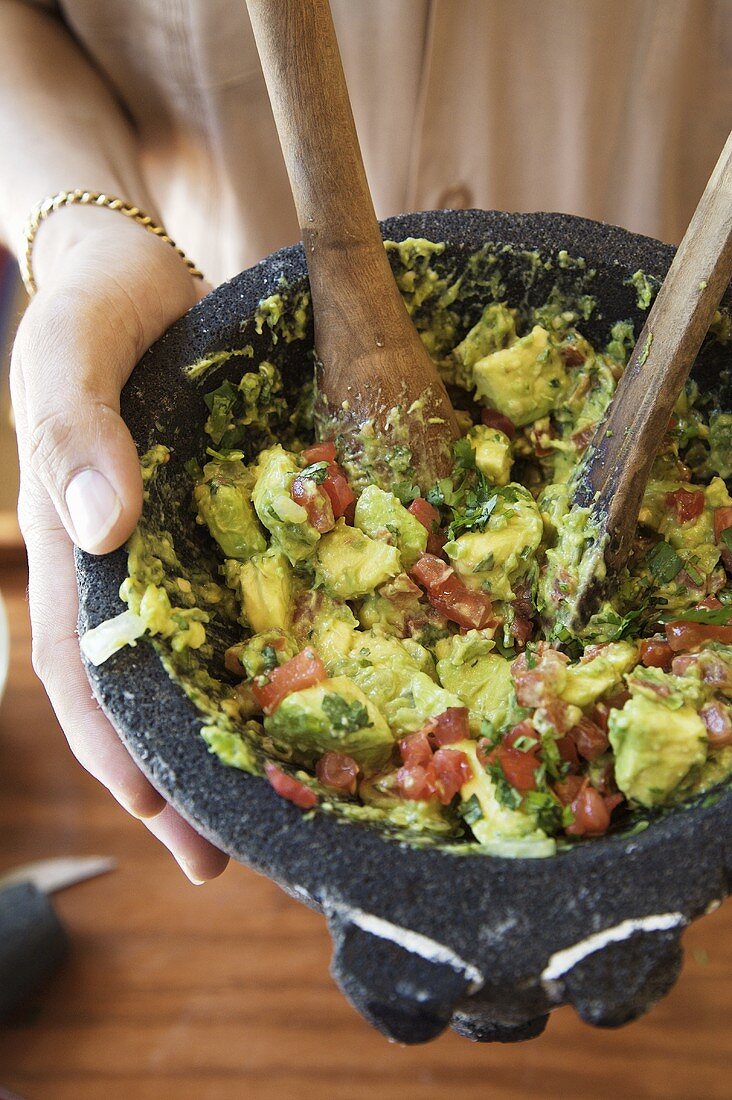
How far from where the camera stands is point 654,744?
0.98m

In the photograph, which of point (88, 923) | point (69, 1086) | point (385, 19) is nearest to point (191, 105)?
point (385, 19)

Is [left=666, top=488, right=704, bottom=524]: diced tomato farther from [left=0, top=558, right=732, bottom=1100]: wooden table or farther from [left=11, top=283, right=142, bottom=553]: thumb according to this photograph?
[left=0, top=558, right=732, bottom=1100]: wooden table

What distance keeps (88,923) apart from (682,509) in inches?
54.8

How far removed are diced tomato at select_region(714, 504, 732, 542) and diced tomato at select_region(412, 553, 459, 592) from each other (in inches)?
13.8

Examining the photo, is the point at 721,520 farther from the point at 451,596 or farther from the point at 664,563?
the point at 451,596

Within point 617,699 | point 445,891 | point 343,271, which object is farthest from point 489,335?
point 445,891

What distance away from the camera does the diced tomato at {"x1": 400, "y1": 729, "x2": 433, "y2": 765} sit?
3.46 feet

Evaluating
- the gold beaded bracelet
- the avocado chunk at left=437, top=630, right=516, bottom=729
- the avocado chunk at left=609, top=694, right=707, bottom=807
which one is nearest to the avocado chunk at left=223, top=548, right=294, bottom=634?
the avocado chunk at left=437, top=630, right=516, bottom=729

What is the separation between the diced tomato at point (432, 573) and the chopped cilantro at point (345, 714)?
0.22m

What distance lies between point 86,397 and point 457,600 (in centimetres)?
52

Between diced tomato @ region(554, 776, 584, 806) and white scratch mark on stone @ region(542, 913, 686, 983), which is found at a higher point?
diced tomato @ region(554, 776, 584, 806)

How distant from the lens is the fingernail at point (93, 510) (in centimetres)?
107

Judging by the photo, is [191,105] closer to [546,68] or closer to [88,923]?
[546,68]

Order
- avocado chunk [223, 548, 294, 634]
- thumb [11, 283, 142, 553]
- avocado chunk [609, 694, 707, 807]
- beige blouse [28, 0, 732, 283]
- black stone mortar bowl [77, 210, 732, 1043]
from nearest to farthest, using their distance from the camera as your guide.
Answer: black stone mortar bowl [77, 210, 732, 1043] < avocado chunk [609, 694, 707, 807] < thumb [11, 283, 142, 553] < avocado chunk [223, 548, 294, 634] < beige blouse [28, 0, 732, 283]
